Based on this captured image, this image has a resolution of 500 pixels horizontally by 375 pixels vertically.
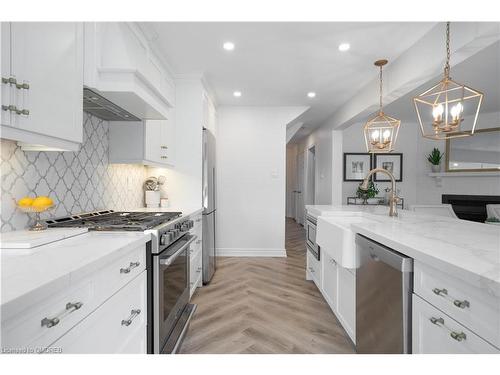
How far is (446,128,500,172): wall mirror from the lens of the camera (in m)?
5.04

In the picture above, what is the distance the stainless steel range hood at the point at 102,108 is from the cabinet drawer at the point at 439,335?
1.97m

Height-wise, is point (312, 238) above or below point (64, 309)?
below

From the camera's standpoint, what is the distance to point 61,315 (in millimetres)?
785

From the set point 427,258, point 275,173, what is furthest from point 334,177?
point 427,258

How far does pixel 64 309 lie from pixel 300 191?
7.66 m

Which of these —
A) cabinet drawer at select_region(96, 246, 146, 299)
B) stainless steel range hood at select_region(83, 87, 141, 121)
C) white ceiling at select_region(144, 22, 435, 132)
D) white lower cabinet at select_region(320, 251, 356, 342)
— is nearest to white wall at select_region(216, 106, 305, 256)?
white ceiling at select_region(144, 22, 435, 132)

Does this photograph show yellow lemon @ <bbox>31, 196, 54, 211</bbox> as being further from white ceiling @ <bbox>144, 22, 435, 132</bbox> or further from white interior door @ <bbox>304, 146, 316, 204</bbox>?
white interior door @ <bbox>304, 146, 316, 204</bbox>

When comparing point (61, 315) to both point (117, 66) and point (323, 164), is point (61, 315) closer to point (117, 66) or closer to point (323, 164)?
point (117, 66)

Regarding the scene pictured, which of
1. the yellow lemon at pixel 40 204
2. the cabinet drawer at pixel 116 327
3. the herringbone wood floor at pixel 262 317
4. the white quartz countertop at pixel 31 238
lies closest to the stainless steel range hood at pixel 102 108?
the yellow lemon at pixel 40 204

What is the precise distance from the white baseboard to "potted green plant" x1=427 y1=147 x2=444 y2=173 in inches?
148

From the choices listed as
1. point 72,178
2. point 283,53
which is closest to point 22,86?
point 72,178

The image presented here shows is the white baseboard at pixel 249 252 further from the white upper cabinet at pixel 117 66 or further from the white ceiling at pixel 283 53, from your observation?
the white upper cabinet at pixel 117 66

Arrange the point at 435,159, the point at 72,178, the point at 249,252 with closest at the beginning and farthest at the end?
the point at 72,178
the point at 249,252
the point at 435,159

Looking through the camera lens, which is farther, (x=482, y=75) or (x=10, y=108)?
(x=482, y=75)
